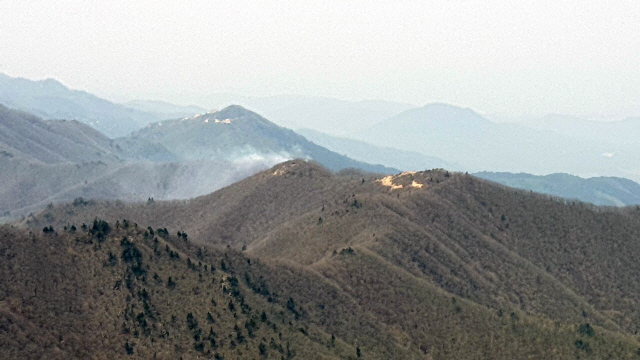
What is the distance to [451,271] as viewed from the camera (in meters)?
150

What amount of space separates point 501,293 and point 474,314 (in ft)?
78.4

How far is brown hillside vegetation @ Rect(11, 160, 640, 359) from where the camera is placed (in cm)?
12056

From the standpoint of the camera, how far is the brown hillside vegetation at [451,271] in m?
121

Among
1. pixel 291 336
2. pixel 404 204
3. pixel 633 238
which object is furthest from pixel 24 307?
pixel 633 238

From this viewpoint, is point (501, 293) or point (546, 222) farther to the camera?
point (546, 222)

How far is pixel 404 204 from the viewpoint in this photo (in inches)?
6909

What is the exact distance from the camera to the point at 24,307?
98188 mm

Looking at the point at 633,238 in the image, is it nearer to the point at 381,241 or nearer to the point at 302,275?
the point at 381,241

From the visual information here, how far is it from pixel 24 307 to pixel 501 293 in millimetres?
94052

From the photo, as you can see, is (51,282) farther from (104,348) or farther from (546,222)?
(546,222)

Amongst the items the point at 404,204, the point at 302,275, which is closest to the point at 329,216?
the point at 404,204

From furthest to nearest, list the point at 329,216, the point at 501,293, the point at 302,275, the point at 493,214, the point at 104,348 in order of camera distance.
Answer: the point at 493,214 → the point at 329,216 → the point at 501,293 → the point at 302,275 → the point at 104,348

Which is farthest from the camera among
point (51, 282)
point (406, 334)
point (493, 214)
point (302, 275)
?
point (493, 214)

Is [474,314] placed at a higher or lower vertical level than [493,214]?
lower
